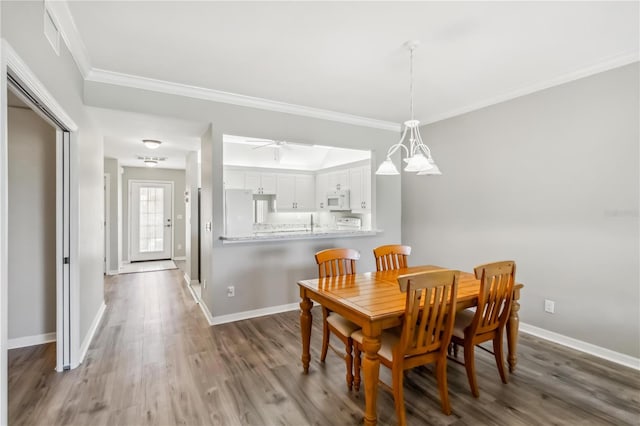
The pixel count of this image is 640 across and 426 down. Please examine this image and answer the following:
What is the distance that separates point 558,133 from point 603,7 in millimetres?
1338

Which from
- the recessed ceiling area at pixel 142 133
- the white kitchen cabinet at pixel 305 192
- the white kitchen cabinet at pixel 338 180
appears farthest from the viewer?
the white kitchen cabinet at pixel 305 192

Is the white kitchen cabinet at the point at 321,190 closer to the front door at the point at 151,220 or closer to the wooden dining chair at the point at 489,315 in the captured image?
the front door at the point at 151,220

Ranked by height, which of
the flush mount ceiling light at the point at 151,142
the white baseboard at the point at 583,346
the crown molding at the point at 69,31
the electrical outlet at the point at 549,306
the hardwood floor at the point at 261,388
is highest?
the crown molding at the point at 69,31

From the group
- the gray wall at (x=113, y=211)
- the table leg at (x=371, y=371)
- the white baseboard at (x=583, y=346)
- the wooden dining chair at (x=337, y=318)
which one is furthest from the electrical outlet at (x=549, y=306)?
the gray wall at (x=113, y=211)

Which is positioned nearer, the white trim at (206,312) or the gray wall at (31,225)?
the gray wall at (31,225)

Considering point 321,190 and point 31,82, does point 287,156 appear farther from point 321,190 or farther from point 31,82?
point 31,82

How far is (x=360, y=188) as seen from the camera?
5656 mm

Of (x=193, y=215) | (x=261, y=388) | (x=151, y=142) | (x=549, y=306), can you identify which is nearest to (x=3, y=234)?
(x=261, y=388)

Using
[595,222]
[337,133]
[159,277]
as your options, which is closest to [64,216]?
[337,133]

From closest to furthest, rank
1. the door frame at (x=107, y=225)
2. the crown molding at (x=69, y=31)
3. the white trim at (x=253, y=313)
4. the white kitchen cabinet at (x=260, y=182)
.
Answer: the crown molding at (x=69, y=31) → the white trim at (x=253, y=313) → the door frame at (x=107, y=225) → the white kitchen cabinet at (x=260, y=182)

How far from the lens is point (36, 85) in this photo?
1756 mm

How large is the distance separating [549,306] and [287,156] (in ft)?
16.2

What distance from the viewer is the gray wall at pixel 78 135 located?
5.22 feet

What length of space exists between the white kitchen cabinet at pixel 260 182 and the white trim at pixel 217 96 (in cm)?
256
